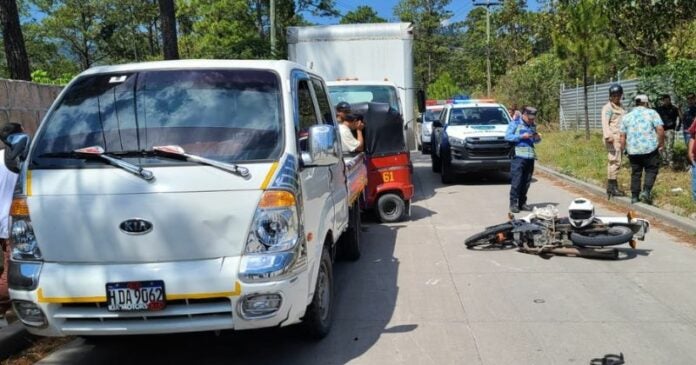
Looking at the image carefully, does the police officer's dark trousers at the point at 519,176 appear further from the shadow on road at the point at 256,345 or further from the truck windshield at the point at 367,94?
the shadow on road at the point at 256,345

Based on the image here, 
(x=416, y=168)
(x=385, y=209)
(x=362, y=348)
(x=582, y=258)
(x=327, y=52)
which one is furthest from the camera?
(x=416, y=168)

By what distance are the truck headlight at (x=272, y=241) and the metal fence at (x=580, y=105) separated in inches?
844

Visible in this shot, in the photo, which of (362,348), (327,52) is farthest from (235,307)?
(327,52)

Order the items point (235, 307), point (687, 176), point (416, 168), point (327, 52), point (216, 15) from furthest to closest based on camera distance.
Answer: point (216, 15), point (416, 168), point (327, 52), point (687, 176), point (235, 307)

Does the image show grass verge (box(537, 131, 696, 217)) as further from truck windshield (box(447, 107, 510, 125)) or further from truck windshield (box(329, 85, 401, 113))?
truck windshield (box(329, 85, 401, 113))

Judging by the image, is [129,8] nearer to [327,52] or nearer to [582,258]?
[327,52]

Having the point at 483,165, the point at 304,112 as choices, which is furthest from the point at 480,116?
the point at 304,112

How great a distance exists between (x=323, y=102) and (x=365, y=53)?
7135 millimetres

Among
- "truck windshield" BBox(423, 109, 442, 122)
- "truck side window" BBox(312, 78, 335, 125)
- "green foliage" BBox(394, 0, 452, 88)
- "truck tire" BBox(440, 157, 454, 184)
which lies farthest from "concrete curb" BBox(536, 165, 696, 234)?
"green foliage" BBox(394, 0, 452, 88)

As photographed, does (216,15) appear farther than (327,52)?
Yes

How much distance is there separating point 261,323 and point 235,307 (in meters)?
0.21

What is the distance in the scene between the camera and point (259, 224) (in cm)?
391

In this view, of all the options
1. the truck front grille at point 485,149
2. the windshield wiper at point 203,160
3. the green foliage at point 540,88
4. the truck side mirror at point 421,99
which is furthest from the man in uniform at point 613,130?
the green foliage at point 540,88

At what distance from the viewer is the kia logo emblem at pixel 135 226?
12.7 ft
